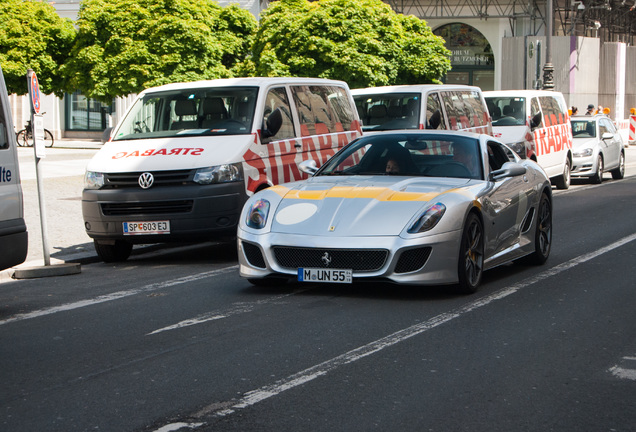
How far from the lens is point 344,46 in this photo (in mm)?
30750

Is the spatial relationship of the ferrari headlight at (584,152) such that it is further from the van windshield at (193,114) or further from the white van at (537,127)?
the van windshield at (193,114)

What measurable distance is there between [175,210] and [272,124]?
148cm

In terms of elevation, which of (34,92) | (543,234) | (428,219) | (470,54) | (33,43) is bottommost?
(543,234)

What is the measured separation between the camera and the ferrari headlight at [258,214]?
28.4ft

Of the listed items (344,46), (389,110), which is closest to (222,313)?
(389,110)

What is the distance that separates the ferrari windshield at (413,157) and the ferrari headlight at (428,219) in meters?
1.09

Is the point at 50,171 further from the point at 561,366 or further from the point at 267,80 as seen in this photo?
the point at 561,366

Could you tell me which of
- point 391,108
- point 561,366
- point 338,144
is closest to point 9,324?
point 561,366

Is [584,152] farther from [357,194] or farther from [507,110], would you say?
[357,194]

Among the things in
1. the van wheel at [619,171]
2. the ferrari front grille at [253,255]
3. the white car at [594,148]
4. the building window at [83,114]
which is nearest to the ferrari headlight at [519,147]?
the white car at [594,148]

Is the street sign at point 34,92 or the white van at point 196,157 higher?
the street sign at point 34,92

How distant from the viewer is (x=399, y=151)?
9.62 metres

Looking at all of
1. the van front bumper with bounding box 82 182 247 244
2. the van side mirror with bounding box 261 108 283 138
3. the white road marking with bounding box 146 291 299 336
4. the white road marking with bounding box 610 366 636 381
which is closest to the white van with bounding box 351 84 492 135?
the van side mirror with bounding box 261 108 283 138

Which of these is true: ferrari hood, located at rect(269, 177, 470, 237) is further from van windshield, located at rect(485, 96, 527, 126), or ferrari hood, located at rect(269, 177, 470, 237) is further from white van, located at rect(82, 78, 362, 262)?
van windshield, located at rect(485, 96, 527, 126)
